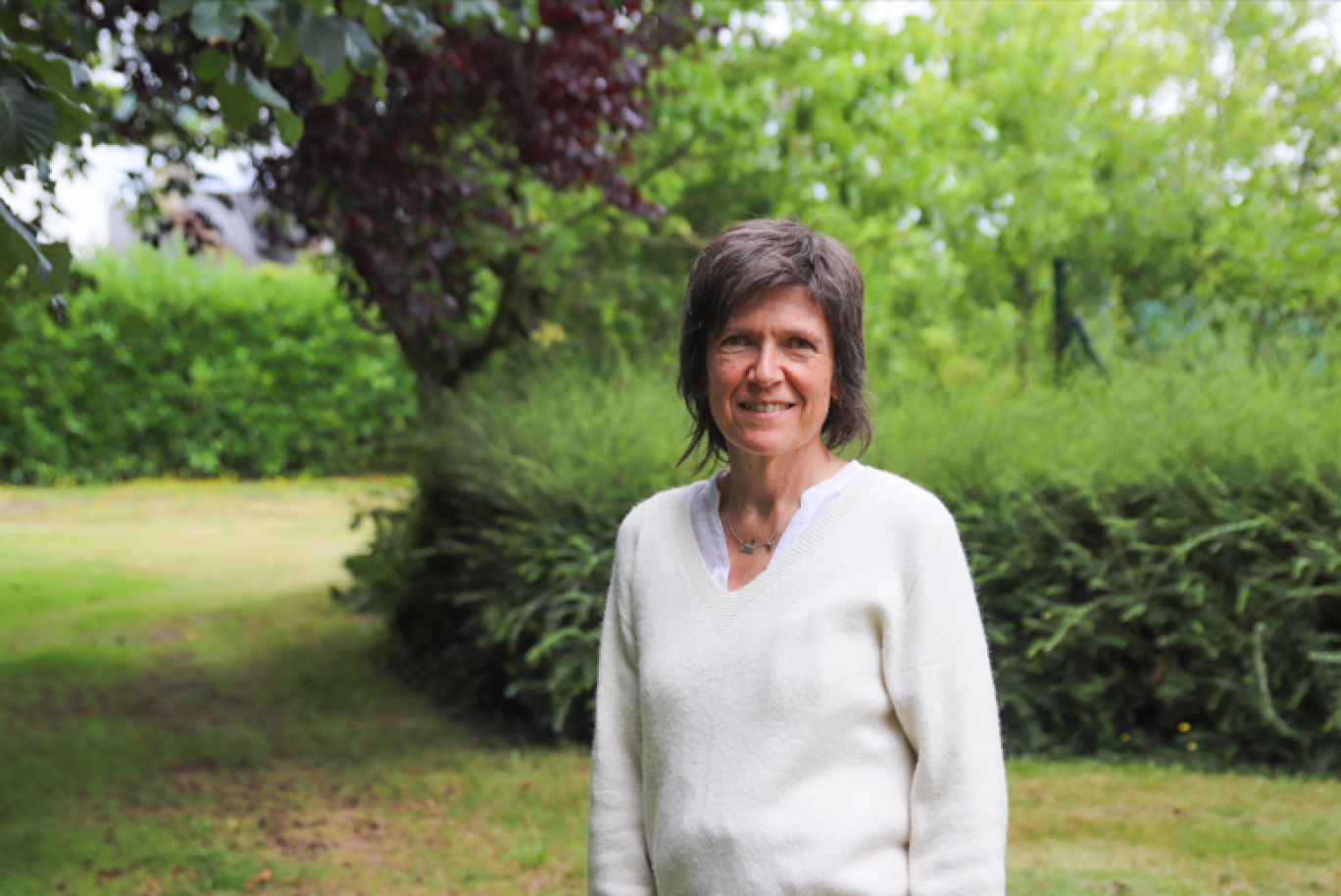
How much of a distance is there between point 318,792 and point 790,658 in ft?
13.6

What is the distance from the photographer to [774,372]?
173 centimetres

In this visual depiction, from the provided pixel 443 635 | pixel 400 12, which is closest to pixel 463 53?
pixel 400 12

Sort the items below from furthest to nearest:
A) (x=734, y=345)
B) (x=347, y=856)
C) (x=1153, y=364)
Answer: (x=1153, y=364) < (x=347, y=856) < (x=734, y=345)

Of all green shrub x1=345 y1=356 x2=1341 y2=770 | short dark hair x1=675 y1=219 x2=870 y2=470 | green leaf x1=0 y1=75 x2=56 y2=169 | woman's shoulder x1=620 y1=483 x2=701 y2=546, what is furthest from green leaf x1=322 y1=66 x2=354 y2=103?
green shrub x1=345 y1=356 x2=1341 y2=770

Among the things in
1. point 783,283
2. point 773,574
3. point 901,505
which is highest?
point 783,283

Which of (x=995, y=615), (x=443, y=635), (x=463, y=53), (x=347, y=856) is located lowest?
(x=347, y=856)

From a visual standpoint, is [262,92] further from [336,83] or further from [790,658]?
[790,658]

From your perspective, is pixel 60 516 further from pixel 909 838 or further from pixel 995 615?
pixel 909 838

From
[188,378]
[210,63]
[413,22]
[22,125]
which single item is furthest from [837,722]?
[188,378]

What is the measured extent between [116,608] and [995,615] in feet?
21.1

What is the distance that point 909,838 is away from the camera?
1.60 metres

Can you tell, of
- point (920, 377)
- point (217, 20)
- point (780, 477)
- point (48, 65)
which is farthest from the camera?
point (920, 377)

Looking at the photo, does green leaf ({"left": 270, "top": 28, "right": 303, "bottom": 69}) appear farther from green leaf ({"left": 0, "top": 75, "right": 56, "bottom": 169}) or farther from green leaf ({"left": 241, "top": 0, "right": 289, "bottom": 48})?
green leaf ({"left": 0, "top": 75, "right": 56, "bottom": 169})

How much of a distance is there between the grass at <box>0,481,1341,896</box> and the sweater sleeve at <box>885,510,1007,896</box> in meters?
2.57
